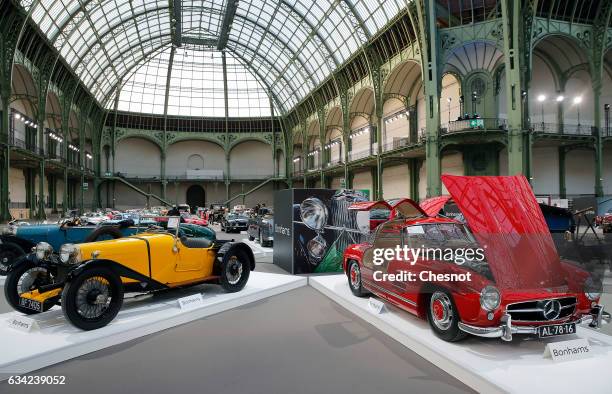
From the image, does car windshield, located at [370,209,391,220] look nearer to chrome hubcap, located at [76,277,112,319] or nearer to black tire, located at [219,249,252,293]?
black tire, located at [219,249,252,293]

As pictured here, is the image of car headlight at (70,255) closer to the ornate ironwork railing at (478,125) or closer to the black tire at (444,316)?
the black tire at (444,316)

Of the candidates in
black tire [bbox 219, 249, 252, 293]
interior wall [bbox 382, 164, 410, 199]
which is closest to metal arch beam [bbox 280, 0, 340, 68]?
interior wall [bbox 382, 164, 410, 199]

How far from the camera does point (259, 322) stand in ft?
19.9

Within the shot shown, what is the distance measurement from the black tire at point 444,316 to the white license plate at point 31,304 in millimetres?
5358

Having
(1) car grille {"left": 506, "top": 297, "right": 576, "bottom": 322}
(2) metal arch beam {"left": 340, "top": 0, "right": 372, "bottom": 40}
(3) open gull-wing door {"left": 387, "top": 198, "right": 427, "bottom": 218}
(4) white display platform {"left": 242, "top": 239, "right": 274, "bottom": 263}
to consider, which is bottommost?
(4) white display platform {"left": 242, "top": 239, "right": 274, "bottom": 263}

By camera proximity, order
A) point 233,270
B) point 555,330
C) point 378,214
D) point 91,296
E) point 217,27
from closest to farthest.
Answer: point 555,330 → point 91,296 → point 233,270 → point 378,214 → point 217,27

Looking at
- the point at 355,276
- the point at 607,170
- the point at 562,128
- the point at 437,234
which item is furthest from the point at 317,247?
the point at 607,170

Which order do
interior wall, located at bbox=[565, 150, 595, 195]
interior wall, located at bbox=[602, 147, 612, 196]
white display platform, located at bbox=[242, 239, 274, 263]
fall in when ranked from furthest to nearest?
interior wall, located at bbox=[602, 147, 612, 196] → interior wall, located at bbox=[565, 150, 595, 195] → white display platform, located at bbox=[242, 239, 274, 263]

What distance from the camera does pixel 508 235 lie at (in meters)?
4.52

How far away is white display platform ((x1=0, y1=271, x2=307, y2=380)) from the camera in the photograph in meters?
4.31

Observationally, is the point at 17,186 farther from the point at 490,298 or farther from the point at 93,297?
the point at 490,298

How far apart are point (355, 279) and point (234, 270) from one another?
8.22 feet

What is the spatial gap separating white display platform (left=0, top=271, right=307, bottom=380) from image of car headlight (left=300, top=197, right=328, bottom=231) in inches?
95.8

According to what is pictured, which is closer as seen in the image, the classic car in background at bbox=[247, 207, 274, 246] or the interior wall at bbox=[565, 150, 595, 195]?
the classic car in background at bbox=[247, 207, 274, 246]
